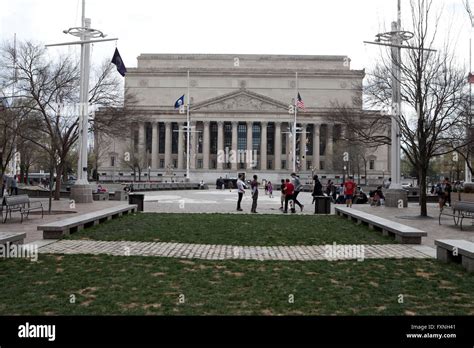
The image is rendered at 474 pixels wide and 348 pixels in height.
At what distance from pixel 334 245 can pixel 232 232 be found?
3321 millimetres

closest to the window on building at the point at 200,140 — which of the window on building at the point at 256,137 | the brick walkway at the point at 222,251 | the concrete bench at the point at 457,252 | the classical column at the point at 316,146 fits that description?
the window on building at the point at 256,137

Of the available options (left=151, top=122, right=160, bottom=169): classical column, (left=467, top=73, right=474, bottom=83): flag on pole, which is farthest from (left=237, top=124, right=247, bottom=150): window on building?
(left=467, top=73, right=474, bottom=83): flag on pole

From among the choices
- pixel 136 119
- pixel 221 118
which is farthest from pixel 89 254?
pixel 221 118

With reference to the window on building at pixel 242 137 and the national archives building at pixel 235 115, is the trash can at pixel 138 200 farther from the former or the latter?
the window on building at pixel 242 137

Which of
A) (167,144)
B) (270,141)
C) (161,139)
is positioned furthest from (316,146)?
(161,139)

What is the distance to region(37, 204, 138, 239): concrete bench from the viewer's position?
11117 mm

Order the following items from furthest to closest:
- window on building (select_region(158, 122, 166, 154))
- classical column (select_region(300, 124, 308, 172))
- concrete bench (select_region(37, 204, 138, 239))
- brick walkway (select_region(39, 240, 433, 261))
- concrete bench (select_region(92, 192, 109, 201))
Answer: window on building (select_region(158, 122, 166, 154)) → classical column (select_region(300, 124, 308, 172)) → concrete bench (select_region(92, 192, 109, 201)) → concrete bench (select_region(37, 204, 138, 239)) → brick walkway (select_region(39, 240, 433, 261))

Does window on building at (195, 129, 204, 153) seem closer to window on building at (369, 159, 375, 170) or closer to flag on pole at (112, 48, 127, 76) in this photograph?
window on building at (369, 159, 375, 170)

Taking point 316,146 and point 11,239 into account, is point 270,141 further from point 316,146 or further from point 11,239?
point 11,239

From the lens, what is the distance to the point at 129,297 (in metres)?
5.95

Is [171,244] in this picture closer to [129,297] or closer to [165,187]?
Result: [129,297]

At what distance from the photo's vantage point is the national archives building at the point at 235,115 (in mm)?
84500
